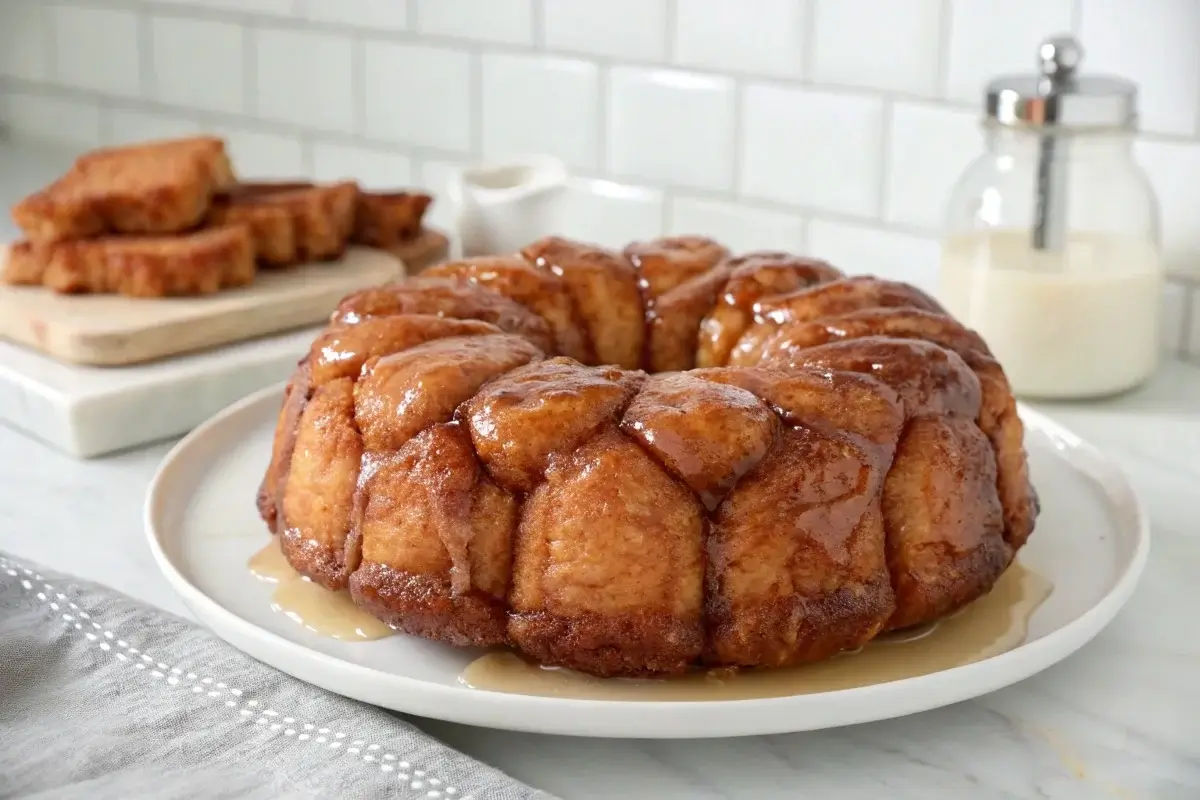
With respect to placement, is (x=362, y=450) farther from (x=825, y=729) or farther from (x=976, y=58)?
(x=976, y=58)

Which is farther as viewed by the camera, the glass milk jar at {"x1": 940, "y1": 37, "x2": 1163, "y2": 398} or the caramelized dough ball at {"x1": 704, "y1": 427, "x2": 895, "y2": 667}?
the glass milk jar at {"x1": 940, "y1": 37, "x2": 1163, "y2": 398}

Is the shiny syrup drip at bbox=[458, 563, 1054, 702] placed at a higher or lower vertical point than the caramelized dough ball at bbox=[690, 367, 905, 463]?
lower

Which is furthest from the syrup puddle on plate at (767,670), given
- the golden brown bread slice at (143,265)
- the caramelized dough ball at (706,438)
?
the golden brown bread slice at (143,265)

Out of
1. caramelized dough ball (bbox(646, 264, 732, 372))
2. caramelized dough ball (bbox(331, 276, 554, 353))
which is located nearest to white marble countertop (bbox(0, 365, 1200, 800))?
caramelized dough ball (bbox(331, 276, 554, 353))

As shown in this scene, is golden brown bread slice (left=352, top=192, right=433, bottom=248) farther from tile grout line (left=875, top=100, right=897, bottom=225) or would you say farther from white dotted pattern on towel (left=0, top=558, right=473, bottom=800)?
white dotted pattern on towel (left=0, top=558, right=473, bottom=800)

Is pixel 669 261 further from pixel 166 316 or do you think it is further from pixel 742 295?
pixel 166 316

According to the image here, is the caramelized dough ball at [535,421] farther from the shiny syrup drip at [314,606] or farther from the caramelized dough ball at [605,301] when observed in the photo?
the caramelized dough ball at [605,301]
